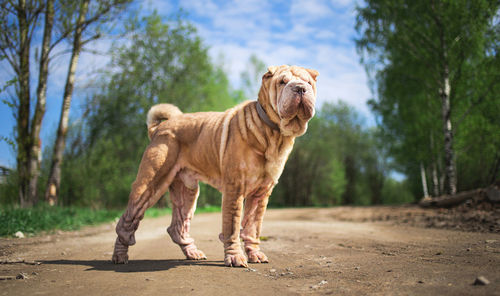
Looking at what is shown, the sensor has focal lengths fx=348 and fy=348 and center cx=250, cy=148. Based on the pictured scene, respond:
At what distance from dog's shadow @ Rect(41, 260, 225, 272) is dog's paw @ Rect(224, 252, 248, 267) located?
0.16 metres

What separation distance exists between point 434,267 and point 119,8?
1451 cm

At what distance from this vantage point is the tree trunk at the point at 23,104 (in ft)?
37.8

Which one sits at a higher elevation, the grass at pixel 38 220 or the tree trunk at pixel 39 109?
the tree trunk at pixel 39 109

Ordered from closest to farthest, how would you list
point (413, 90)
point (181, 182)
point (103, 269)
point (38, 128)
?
point (103, 269), point (181, 182), point (38, 128), point (413, 90)

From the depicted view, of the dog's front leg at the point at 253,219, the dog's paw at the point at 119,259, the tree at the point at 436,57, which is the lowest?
the dog's paw at the point at 119,259

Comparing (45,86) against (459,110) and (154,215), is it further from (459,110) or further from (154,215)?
(459,110)

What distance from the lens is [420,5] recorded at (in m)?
17.4

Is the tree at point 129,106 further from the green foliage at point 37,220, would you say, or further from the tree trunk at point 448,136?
the tree trunk at point 448,136

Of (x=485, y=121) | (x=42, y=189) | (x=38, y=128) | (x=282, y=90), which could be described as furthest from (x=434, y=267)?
(x=485, y=121)

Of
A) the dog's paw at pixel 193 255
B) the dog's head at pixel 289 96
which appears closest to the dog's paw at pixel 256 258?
the dog's paw at pixel 193 255

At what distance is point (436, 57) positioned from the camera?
17625 mm

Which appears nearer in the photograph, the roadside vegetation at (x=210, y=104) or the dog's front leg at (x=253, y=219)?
the dog's front leg at (x=253, y=219)

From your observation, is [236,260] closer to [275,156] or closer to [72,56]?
[275,156]

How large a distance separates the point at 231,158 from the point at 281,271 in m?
1.46
